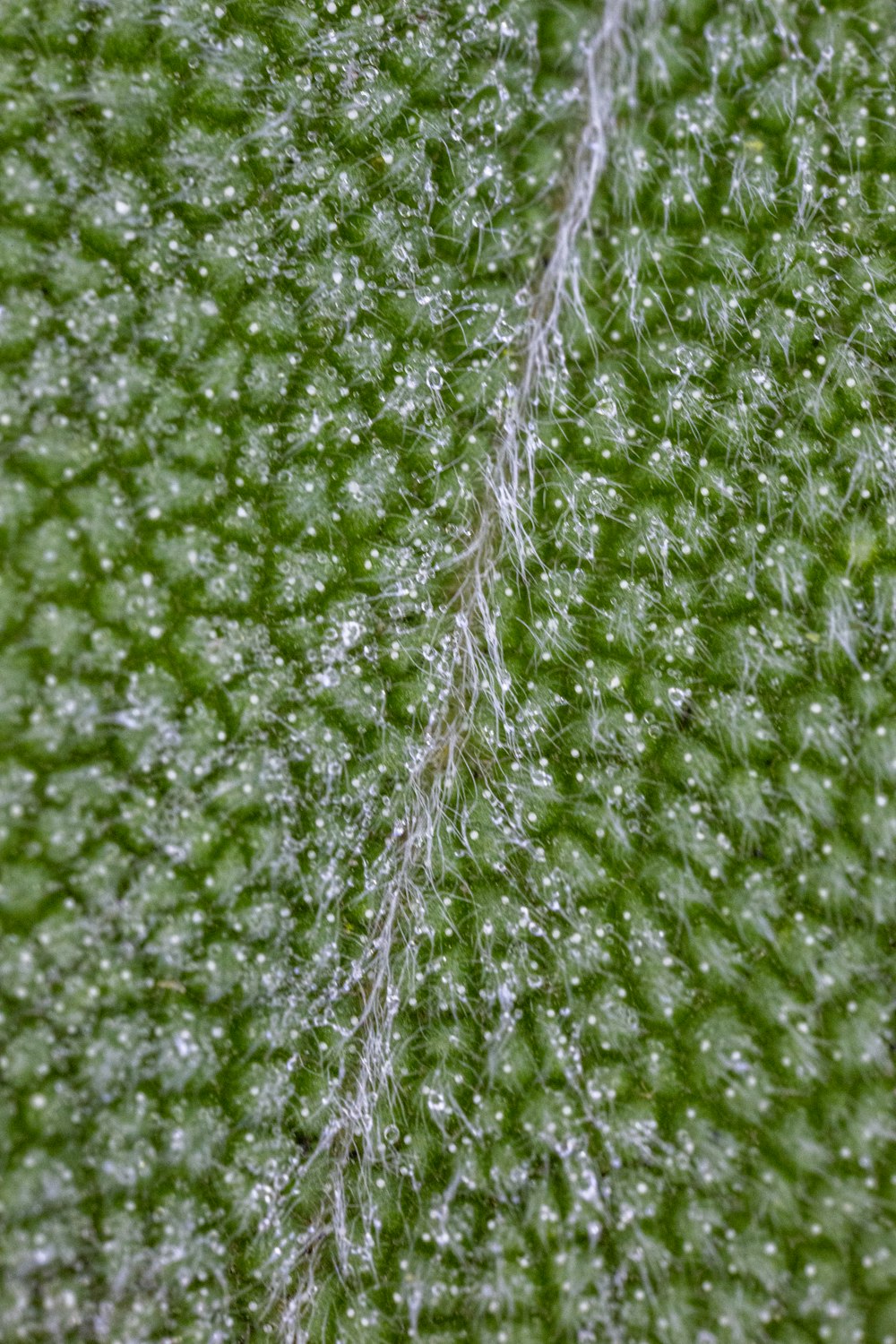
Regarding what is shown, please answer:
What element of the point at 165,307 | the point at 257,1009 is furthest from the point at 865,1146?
the point at 165,307

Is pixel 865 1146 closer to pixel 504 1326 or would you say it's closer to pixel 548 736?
pixel 504 1326

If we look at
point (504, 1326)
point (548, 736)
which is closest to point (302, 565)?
point (548, 736)

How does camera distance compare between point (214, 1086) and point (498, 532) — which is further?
point (498, 532)

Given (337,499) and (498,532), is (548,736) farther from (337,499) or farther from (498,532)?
(337,499)

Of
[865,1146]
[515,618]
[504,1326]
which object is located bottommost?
[504,1326]

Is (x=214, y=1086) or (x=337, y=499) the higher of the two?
(x=337, y=499)

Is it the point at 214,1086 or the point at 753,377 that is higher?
the point at 753,377
